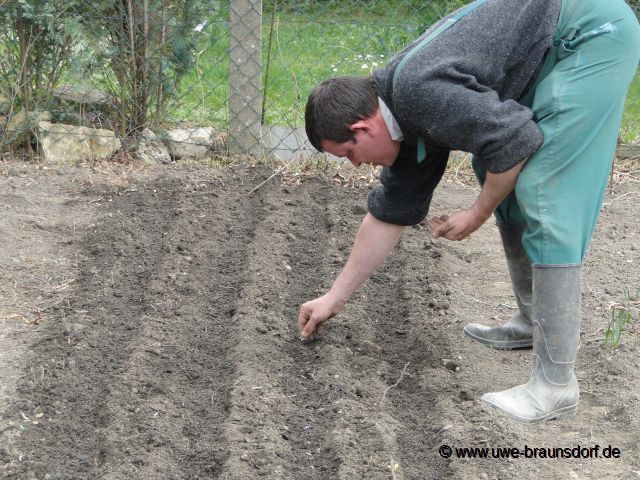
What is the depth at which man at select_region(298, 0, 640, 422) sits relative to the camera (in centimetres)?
288

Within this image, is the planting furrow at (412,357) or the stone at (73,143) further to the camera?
the stone at (73,143)

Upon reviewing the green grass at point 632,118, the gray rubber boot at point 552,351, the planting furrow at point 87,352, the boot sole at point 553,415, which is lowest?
the planting furrow at point 87,352

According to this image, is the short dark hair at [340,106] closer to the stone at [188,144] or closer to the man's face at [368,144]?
the man's face at [368,144]

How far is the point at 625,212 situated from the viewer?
5477 millimetres

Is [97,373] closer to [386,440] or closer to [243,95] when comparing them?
[386,440]

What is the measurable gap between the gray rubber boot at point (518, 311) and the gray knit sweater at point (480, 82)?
0.68 metres

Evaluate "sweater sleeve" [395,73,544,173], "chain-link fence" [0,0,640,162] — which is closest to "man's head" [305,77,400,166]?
"sweater sleeve" [395,73,544,173]

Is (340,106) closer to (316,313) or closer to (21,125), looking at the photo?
(316,313)

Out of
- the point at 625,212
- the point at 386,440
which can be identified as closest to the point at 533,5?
the point at 386,440

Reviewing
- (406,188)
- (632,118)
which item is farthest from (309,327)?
(632,118)

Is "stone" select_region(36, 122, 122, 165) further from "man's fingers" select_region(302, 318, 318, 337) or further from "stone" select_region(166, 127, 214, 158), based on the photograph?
"man's fingers" select_region(302, 318, 318, 337)

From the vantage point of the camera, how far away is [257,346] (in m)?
3.71

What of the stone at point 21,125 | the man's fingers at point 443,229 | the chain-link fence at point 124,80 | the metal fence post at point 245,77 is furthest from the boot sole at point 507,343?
the stone at point 21,125

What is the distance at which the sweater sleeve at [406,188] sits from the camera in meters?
3.38
